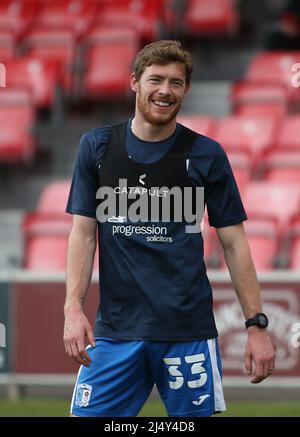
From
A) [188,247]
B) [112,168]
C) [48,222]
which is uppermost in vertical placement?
[112,168]

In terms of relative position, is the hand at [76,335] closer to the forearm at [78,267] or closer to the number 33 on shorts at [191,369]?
the forearm at [78,267]

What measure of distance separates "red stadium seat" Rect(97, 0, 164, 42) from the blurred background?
1cm

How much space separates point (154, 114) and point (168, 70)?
173mm

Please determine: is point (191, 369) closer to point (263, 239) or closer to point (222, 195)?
point (222, 195)

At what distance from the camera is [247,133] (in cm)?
1061

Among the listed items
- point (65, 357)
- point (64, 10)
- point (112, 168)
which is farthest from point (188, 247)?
point (64, 10)

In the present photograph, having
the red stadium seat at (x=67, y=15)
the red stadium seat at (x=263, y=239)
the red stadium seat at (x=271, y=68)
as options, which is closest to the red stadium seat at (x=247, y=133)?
the red stadium seat at (x=271, y=68)

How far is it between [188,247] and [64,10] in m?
8.55

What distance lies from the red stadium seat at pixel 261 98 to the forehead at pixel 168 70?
649 centimetres

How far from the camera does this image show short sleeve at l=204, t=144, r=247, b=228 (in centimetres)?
476

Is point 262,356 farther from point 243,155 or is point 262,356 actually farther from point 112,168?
point 243,155

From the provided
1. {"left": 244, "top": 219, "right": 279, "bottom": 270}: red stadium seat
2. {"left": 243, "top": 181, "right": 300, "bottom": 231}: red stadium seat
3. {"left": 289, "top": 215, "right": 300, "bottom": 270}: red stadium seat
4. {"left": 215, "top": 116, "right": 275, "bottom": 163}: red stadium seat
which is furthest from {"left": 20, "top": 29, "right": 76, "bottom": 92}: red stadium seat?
{"left": 289, "top": 215, "right": 300, "bottom": 270}: red stadium seat

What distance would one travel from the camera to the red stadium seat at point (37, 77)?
11266 mm
